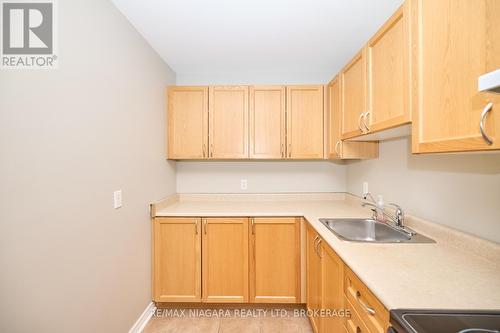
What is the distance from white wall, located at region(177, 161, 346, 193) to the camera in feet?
9.45

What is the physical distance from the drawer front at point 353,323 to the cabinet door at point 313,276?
0.51 meters

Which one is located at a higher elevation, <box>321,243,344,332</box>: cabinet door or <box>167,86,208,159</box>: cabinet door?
<box>167,86,208,159</box>: cabinet door

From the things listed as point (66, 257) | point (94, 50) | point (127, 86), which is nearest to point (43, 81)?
point (94, 50)

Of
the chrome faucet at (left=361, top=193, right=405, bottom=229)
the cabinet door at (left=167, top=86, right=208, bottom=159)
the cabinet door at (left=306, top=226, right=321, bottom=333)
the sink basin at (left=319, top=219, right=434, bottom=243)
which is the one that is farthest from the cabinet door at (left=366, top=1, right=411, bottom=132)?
the cabinet door at (left=167, top=86, right=208, bottom=159)

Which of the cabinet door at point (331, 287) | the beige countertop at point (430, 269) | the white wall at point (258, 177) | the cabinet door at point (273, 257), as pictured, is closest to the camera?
the beige countertop at point (430, 269)

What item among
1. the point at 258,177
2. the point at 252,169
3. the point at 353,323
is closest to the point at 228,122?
the point at 252,169

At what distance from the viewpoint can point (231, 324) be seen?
208 centimetres

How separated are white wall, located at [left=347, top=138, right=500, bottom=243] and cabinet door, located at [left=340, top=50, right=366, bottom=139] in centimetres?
37

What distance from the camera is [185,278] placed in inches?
87.5

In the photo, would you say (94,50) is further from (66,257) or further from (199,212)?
(199,212)

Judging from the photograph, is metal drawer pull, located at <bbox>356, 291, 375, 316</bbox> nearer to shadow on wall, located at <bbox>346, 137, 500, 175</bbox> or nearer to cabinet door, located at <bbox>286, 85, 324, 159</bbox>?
shadow on wall, located at <bbox>346, 137, 500, 175</bbox>

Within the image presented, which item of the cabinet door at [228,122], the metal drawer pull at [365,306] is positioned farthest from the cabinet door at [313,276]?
the cabinet door at [228,122]

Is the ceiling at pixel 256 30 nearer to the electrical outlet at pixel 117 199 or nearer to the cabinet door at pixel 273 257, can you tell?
the electrical outlet at pixel 117 199

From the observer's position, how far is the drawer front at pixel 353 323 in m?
1.02
